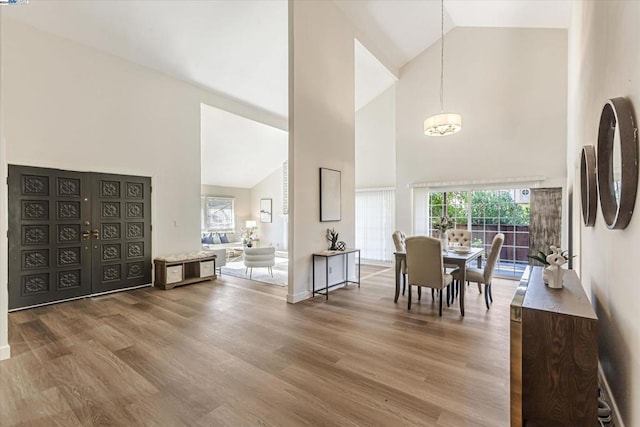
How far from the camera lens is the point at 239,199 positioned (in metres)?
11.1

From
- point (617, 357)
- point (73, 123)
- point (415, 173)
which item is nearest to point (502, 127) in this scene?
point (415, 173)

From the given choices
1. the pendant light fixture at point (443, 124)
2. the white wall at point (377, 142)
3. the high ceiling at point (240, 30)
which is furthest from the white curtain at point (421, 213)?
the high ceiling at point (240, 30)

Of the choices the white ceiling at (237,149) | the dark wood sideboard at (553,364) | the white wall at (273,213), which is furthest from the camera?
the white wall at (273,213)

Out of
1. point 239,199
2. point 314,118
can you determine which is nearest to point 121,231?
point 314,118

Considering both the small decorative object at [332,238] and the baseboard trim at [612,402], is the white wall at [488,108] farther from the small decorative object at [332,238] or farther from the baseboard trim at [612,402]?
the baseboard trim at [612,402]

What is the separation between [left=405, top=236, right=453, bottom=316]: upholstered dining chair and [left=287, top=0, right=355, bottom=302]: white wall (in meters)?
1.57

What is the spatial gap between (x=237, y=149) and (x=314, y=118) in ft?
14.8

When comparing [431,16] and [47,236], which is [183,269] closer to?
[47,236]

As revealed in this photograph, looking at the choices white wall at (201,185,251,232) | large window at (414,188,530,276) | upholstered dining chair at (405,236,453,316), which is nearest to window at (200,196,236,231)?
white wall at (201,185,251,232)

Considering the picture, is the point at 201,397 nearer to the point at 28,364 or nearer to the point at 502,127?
the point at 28,364

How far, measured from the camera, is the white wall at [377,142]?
302 inches

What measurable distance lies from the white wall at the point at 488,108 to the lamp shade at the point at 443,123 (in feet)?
6.45

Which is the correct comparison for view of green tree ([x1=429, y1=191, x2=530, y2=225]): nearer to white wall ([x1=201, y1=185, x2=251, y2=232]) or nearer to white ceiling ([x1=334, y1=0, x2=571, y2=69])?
white ceiling ([x1=334, y1=0, x2=571, y2=69])

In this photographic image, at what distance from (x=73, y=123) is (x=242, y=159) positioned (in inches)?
198
